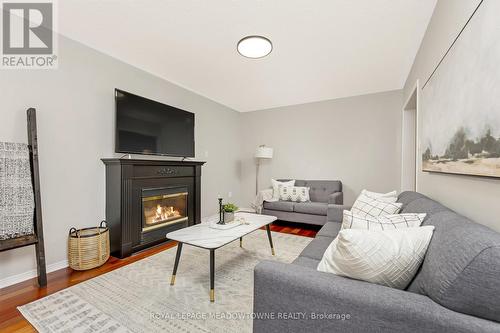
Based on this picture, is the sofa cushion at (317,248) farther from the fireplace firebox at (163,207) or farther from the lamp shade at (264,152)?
the lamp shade at (264,152)

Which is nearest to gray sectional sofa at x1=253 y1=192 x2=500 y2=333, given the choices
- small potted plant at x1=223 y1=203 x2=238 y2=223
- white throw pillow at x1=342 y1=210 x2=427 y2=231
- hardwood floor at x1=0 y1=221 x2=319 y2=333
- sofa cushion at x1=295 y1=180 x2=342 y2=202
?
white throw pillow at x1=342 y1=210 x2=427 y2=231

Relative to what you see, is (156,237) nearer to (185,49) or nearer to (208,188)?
(208,188)

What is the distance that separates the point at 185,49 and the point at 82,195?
203 centimetres

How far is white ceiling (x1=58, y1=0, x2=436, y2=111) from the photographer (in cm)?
189

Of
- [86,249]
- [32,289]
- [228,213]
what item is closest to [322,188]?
[228,213]

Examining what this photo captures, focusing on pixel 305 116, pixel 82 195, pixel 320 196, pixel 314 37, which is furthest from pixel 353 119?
pixel 82 195

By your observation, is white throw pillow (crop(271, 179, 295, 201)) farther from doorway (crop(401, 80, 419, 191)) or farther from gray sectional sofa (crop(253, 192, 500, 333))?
gray sectional sofa (crop(253, 192, 500, 333))

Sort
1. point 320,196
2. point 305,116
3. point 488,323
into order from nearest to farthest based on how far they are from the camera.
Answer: point 488,323 < point 320,196 < point 305,116

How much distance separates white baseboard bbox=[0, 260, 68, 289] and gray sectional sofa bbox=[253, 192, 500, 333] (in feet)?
7.76

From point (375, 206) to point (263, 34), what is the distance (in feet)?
6.57

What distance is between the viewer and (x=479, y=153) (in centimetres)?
102

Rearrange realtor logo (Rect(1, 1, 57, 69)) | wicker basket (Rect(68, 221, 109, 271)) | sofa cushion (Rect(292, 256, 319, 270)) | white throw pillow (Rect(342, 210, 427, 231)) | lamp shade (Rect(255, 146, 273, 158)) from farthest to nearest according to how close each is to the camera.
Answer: lamp shade (Rect(255, 146, 273, 158)) < wicker basket (Rect(68, 221, 109, 271)) < realtor logo (Rect(1, 1, 57, 69)) < sofa cushion (Rect(292, 256, 319, 270)) < white throw pillow (Rect(342, 210, 427, 231))

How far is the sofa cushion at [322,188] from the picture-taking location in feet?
13.1

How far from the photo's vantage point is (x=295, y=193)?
3971 mm
